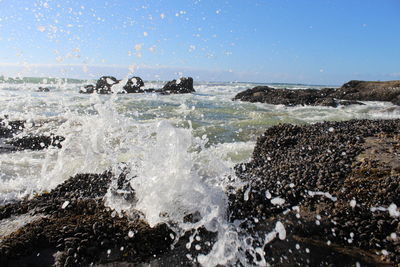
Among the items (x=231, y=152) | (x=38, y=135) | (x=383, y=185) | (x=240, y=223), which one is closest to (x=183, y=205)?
(x=240, y=223)

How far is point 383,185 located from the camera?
189 inches

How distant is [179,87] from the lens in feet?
144

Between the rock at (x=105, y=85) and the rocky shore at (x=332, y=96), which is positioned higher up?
the rocky shore at (x=332, y=96)

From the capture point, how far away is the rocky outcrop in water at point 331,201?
379cm

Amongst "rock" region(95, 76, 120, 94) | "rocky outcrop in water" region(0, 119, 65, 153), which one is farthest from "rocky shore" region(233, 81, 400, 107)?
"rocky outcrop in water" region(0, 119, 65, 153)

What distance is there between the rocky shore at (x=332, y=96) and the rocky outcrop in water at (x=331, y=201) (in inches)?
886

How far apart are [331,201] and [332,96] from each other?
104 feet

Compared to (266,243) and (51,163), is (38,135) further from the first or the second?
(266,243)

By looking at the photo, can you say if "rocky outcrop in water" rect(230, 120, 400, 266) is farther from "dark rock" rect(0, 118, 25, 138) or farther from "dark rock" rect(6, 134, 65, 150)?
"dark rock" rect(0, 118, 25, 138)

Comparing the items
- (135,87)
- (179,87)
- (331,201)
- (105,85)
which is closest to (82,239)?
(331,201)

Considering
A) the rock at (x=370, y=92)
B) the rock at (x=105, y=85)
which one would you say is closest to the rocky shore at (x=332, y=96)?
the rock at (x=370, y=92)

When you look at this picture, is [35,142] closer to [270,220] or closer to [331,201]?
[270,220]

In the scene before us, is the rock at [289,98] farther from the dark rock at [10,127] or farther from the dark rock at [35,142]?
the dark rock at [35,142]

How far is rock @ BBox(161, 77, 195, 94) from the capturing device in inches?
1688
